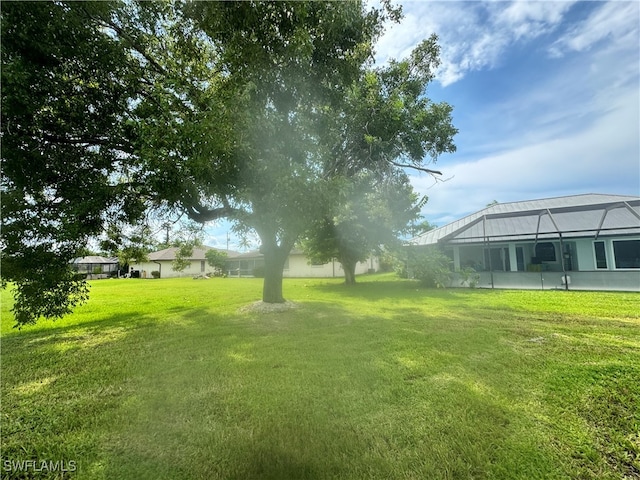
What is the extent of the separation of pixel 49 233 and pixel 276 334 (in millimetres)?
4897

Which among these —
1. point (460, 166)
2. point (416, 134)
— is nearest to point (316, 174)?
point (416, 134)

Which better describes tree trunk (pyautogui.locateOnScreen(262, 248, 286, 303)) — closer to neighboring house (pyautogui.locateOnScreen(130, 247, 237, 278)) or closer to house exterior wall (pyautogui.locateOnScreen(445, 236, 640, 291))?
house exterior wall (pyautogui.locateOnScreen(445, 236, 640, 291))

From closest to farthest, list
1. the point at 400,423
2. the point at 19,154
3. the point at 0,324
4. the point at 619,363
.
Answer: the point at 400,423
the point at 619,363
the point at 19,154
the point at 0,324

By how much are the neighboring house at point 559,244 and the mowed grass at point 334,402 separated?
7407mm

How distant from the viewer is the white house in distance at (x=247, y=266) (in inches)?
1297

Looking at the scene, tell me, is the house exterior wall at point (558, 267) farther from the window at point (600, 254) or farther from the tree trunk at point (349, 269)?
the tree trunk at point (349, 269)

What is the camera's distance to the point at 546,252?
18.5 meters

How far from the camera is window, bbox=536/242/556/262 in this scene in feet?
59.9

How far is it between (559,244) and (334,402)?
19587 mm

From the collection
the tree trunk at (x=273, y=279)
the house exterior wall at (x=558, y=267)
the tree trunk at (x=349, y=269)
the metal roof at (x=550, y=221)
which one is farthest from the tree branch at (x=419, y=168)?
the tree trunk at (x=349, y=269)

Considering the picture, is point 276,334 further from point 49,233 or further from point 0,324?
point 0,324

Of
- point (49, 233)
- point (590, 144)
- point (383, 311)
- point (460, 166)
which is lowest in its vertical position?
point (383, 311)

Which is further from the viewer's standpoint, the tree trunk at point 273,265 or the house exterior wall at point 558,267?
the house exterior wall at point 558,267

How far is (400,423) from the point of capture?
3.16 meters
